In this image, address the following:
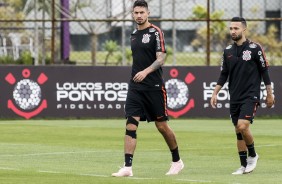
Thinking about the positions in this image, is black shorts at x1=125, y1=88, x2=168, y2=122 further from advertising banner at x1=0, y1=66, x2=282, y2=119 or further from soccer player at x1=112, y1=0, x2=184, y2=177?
advertising banner at x1=0, y1=66, x2=282, y2=119

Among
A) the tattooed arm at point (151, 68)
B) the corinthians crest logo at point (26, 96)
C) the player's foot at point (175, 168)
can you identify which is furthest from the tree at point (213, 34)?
the tattooed arm at point (151, 68)

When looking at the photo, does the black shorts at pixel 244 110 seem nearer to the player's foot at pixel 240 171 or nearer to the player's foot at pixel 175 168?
the player's foot at pixel 240 171

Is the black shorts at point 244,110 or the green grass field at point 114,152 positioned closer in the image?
the green grass field at point 114,152

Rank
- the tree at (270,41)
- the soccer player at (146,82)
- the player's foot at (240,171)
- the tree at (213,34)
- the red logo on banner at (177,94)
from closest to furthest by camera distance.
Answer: the soccer player at (146,82) → the player's foot at (240,171) → the red logo on banner at (177,94) → the tree at (270,41) → the tree at (213,34)

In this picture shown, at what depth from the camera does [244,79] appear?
14.0 meters

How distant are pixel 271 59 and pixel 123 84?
16.7 meters

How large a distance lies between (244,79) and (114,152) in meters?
3.97

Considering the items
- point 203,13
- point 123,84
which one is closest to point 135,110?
point 123,84

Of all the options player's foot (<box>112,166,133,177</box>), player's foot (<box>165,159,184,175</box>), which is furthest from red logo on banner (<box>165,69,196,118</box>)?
player's foot (<box>112,166,133,177</box>)

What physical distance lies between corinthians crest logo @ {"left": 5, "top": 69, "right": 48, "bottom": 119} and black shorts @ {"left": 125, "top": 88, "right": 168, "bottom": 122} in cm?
1326

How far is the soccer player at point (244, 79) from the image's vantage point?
13914mm

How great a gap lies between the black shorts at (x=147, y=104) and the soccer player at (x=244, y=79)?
102 centimetres

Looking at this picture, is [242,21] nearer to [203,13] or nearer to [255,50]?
[255,50]

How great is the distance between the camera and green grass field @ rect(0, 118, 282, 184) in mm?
13156
